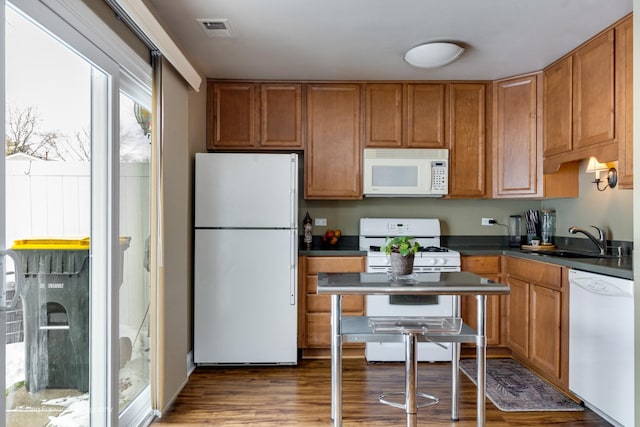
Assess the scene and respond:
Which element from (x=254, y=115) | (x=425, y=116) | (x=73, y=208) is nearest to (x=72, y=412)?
(x=73, y=208)

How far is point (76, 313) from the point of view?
5.73 ft

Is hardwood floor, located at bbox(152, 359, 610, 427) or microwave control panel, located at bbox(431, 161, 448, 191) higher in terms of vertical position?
microwave control panel, located at bbox(431, 161, 448, 191)

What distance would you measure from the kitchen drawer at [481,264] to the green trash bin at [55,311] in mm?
2794

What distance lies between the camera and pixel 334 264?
336cm

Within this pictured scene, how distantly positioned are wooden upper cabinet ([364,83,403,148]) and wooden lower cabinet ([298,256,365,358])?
3.63 feet

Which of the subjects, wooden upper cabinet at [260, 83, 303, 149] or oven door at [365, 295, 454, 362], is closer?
oven door at [365, 295, 454, 362]

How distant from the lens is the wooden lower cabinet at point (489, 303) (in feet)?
11.0

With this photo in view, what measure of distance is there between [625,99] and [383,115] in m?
1.73

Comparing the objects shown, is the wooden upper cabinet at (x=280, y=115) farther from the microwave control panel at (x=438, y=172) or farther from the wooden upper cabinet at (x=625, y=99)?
the wooden upper cabinet at (x=625, y=99)

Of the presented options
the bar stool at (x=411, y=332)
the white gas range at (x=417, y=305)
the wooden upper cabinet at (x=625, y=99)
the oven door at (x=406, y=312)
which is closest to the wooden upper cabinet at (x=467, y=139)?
the white gas range at (x=417, y=305)

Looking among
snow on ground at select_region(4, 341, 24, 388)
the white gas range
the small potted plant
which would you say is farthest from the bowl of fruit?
snow on ground at select_region(4, 341, 24, 388)

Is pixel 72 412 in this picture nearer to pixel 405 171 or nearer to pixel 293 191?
pixel 293 191

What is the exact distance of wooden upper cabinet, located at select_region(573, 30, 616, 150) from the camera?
99.2 inches

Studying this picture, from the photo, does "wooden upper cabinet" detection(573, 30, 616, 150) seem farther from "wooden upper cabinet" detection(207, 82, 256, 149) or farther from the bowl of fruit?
"wooden upper cabinet" detection(207, 82, 256, 149)
